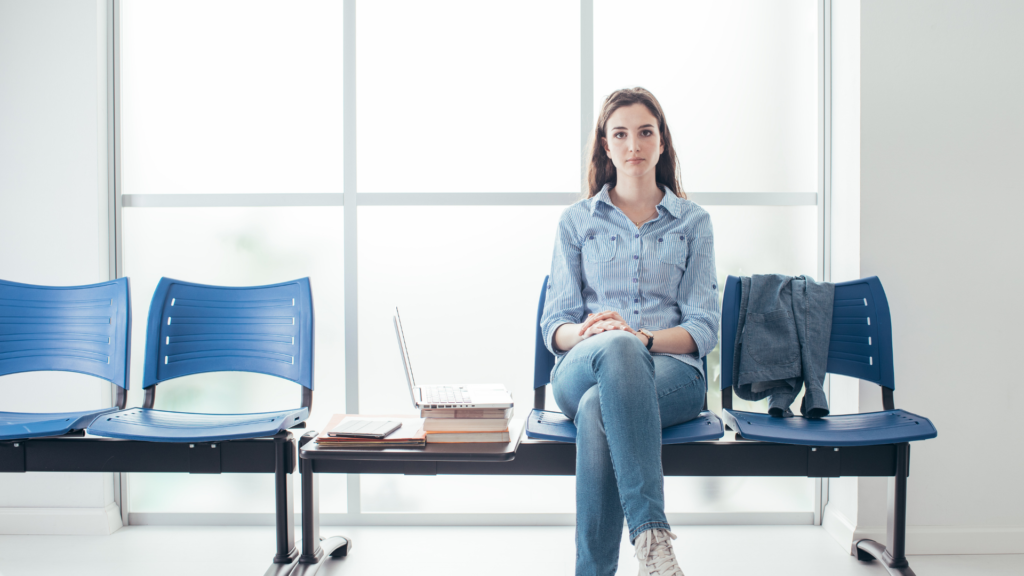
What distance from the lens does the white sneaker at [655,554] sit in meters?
1.08

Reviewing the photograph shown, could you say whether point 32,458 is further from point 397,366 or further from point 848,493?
point 848,493

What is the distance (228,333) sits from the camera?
185 centimetres

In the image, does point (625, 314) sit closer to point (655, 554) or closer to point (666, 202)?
point (666, 202)

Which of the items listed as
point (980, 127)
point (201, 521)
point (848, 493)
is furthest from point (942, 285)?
point (201, 521)

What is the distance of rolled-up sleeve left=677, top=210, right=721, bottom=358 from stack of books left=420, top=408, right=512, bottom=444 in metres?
0.61

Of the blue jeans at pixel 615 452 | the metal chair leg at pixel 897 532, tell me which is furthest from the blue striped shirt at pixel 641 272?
the metal chair leg at pixel 897 532

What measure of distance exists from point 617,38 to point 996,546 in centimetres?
228

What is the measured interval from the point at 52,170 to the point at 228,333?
954 mm

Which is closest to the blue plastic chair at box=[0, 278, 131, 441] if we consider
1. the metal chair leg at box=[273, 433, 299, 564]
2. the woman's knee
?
the metal chair leg at box=[273, 433, 299, 564]

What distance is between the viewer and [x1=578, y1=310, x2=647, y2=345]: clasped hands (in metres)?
1.41

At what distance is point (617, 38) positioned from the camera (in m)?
2.06

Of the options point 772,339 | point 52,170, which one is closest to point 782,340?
point 772,339

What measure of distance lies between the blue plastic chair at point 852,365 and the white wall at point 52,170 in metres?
2.26

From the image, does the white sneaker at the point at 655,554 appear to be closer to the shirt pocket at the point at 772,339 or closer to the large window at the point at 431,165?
the shirt pocket at the point at 772,339
